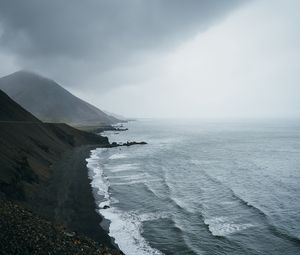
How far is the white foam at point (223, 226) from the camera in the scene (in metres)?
40.5

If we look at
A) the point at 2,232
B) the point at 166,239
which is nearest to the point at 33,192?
the point at 166,239

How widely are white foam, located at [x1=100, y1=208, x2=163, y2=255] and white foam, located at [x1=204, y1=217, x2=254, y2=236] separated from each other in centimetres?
744

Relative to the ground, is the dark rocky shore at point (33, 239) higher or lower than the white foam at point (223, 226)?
higher

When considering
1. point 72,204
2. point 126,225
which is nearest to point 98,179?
point 72,204

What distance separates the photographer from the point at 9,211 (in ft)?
101

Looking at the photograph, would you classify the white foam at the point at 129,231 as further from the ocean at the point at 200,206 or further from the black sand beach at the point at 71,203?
the black sand beach at the point at 71,203

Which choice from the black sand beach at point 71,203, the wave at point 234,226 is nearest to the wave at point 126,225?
the black sand beach at point 71,203

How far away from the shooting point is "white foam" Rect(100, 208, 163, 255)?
35.1m

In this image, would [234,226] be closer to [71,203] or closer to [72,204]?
[72,204]

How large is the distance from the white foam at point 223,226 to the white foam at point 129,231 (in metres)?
7.44

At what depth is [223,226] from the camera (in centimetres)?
4278

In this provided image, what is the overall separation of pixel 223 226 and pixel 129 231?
466 inches

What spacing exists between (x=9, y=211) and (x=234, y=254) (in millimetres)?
22014

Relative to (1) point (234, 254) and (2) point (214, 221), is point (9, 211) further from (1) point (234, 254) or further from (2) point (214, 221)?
(2) point (214, 221)
